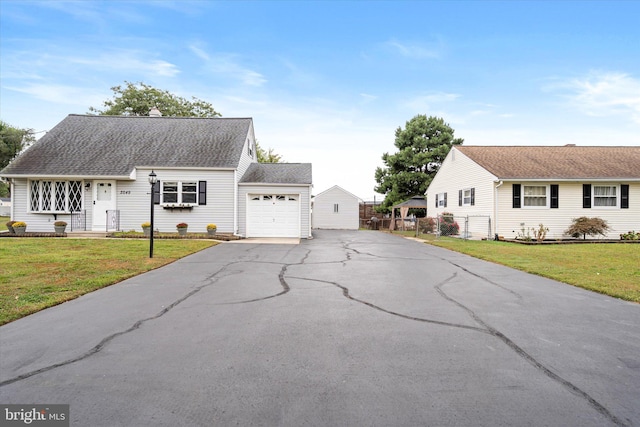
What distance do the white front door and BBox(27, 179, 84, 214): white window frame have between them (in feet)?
2.14

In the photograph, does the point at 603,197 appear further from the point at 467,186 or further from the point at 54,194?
the point at 54,194

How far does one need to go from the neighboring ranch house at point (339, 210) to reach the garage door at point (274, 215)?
16210 millimetres

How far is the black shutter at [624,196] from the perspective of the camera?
680 inches

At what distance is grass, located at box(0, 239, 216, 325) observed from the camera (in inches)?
202

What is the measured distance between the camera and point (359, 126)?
24.5 m

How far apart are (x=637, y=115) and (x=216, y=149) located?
22.0 meters

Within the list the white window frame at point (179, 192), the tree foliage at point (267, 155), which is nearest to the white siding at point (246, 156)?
the white window frame at point (179, 192)

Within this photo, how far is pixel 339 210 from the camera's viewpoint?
→ 34.1 metres

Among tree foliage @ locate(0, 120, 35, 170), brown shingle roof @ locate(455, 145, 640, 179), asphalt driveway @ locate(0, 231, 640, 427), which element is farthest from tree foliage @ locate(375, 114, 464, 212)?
tree foliage @ locate(0, 120, 35, 170)

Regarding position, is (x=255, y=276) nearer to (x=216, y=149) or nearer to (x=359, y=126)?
(x=216, y=149)

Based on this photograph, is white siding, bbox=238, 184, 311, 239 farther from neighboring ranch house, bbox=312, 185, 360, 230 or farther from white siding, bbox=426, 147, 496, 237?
neighboring ranch house, bbox=312, 185, 360, 230

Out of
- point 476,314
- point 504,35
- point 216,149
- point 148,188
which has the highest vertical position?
point 504,35

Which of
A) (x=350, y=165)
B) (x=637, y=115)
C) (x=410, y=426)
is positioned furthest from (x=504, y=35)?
(x=350, y=165)

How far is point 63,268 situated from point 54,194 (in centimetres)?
1212
